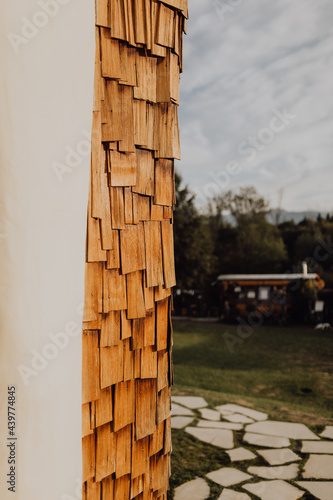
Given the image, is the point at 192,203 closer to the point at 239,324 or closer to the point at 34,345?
the point at 239,324

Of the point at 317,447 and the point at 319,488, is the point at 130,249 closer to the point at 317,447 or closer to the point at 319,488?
the point at 319,488

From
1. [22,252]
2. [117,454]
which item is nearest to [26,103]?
[22,252]

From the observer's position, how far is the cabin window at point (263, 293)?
10.6m

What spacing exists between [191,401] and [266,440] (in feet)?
3.81

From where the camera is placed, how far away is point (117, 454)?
159 centimetres

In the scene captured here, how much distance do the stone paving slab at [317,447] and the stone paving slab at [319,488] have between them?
51 centimetres

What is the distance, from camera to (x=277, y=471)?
291cm

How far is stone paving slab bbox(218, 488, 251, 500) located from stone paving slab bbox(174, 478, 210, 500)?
0.32 ft

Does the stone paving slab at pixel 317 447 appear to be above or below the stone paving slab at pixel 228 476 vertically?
below

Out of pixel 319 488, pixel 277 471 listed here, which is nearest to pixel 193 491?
pixel 277 471

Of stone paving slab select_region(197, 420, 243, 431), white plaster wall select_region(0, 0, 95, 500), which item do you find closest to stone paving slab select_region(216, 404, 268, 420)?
stone paving slab select_region(197, 420, 243, 431)

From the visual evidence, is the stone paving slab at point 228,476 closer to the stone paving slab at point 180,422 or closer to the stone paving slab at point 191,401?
the stone paving slab at point 180,422

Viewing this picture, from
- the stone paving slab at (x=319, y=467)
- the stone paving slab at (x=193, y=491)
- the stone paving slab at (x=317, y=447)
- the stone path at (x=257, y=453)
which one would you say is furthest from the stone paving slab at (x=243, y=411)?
the stone paving slab at (x=193, y=491)

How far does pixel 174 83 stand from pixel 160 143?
0.27 meters
